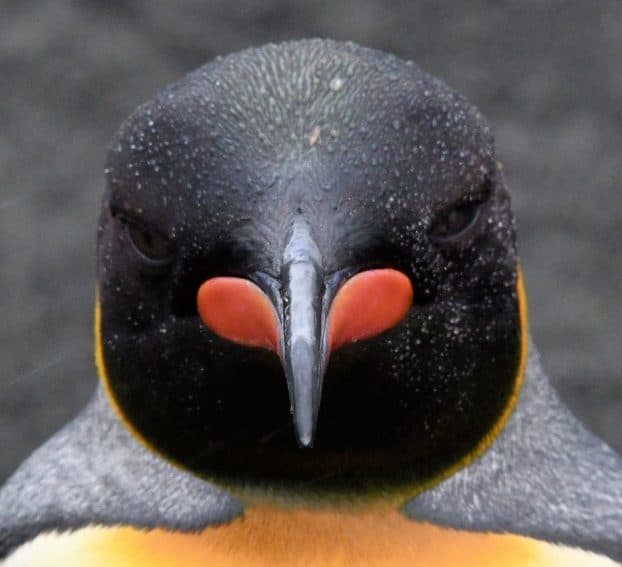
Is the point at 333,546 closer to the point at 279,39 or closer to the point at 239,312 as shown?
the point at 239,312

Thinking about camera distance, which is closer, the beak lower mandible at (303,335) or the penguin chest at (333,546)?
the beak lower mandible at (303,335)

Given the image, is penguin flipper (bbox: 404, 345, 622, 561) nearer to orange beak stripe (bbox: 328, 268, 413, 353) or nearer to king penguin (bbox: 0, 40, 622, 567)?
king penguin (bbox: 0, 40, 622, 567)

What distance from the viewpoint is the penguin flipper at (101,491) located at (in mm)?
1826

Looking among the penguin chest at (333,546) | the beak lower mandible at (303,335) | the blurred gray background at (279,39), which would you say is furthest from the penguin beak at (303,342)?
the blurred gray background at (279,39)

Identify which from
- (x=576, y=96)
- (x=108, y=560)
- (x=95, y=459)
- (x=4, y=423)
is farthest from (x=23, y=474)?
(x=576, y=96)

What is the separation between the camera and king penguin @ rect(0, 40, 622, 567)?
149 cm

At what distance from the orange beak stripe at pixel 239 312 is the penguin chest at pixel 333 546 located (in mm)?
323

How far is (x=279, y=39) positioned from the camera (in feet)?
11.7

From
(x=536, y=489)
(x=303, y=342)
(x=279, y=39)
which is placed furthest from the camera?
(x=279, y=39)

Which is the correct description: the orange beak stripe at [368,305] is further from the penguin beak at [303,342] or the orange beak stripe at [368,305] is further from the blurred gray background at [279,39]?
the blurred gray background at [279,39]

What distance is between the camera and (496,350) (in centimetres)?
167

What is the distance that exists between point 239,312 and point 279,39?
2.15 m

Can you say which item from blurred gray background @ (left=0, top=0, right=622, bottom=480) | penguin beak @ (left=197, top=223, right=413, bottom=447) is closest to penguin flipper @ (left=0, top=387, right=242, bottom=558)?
penguin beak @ (left=197, top=223, right=413, bottom=447)

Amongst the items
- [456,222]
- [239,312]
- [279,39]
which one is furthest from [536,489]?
[279,39]
